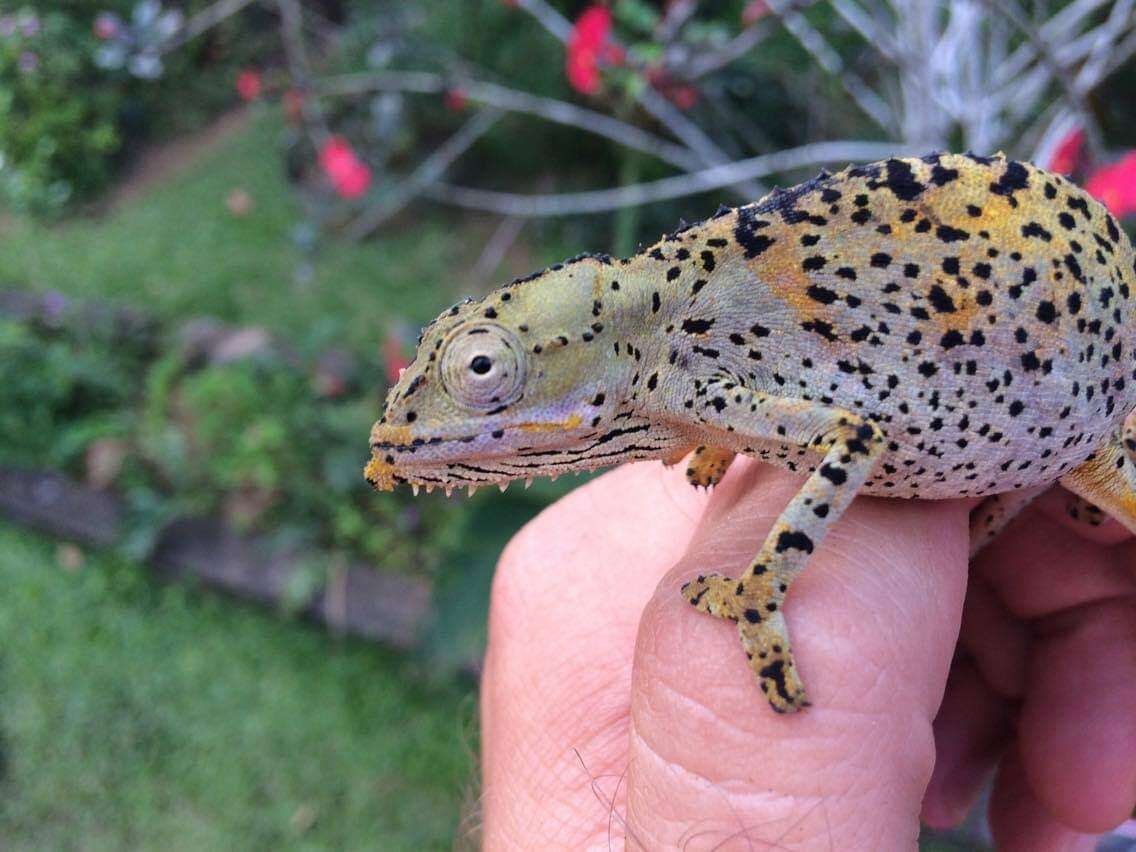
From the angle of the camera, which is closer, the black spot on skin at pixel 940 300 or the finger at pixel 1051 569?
the black spot on skin at pixel 940 300

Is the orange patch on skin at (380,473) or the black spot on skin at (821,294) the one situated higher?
the black spot on skin at (821,294)

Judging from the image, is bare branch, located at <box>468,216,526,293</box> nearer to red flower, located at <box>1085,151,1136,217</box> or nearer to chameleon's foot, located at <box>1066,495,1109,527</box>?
red flower, located at <box>1085,151,1136,217</box>

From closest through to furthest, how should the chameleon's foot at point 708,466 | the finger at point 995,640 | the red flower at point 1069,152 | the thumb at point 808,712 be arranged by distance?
the thumb at point 808,712 → the chameleon's foot at point 708,466 → the finger at point 995,640 → the red flower at point 1069,152

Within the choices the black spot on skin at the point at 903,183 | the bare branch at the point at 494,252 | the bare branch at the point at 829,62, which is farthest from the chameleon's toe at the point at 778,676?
the bare branch at the point at 494,252

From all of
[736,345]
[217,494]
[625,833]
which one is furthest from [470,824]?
[217,494]

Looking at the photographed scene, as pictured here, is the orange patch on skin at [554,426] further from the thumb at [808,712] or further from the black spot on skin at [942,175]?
the black spot on skin at [942,175]

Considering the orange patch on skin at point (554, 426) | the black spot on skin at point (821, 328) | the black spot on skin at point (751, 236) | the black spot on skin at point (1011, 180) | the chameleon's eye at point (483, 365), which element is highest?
the black spot on skin at point (1011, 180)

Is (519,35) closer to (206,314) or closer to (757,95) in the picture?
(757,95)
